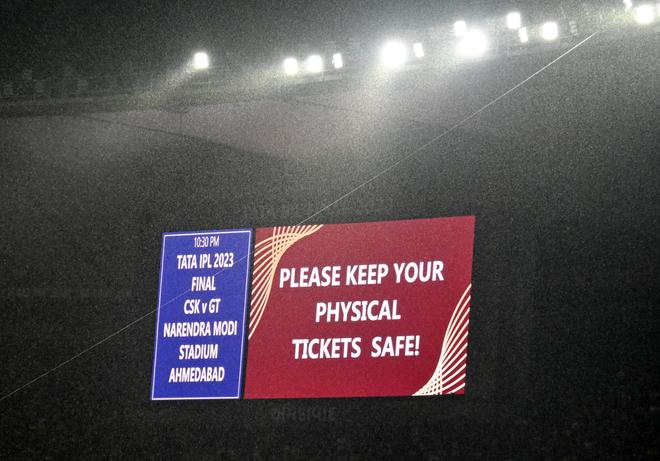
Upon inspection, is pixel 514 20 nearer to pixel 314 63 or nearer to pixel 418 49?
pixel 418 49

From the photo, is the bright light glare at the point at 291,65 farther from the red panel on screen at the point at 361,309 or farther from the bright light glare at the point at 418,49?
the red panel on screen at the point at 361,309

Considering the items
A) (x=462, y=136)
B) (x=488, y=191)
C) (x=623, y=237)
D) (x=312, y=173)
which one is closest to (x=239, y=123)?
(x=312, y=173)

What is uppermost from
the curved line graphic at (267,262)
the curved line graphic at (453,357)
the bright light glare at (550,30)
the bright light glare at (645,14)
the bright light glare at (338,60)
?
the bright light glare at (338,60)

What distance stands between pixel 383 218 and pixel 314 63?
866mm

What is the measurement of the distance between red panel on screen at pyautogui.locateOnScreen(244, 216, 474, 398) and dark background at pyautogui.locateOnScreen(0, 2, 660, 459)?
0.08 metres

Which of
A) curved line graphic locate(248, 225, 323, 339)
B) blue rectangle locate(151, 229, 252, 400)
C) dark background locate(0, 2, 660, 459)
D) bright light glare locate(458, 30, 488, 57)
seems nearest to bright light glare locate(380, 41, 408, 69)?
dark background locate(0, 2, 660, 459)

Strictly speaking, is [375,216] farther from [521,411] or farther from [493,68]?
[521,411]

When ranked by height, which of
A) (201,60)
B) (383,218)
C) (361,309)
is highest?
(201,60)

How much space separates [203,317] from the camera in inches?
211

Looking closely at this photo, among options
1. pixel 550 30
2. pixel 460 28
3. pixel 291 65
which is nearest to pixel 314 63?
pixel 291 65

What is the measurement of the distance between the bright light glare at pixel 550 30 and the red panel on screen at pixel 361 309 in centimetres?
87

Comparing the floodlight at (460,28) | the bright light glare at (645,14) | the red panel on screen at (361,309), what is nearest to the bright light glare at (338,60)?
the floodlight at (460,28)

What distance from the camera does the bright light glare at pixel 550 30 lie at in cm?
471

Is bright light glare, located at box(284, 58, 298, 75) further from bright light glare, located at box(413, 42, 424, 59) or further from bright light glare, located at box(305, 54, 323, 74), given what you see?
bright light glare, located at box(413, 42, 424, 59)
